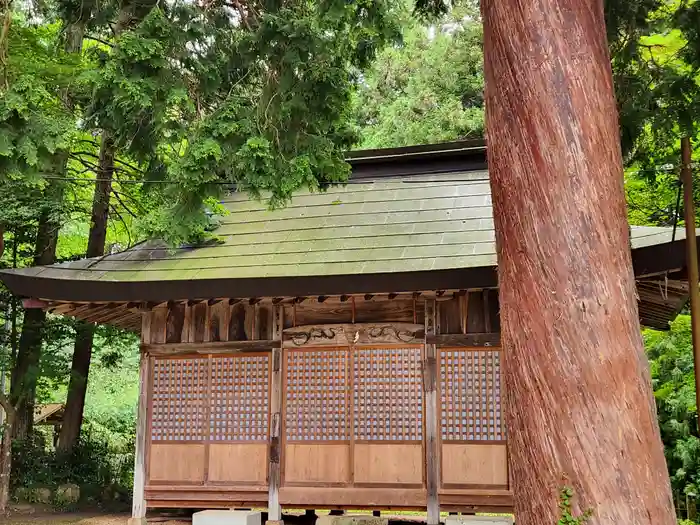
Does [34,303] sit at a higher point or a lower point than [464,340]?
higher

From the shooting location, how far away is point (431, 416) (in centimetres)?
774

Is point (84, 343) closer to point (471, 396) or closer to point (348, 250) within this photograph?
point (348, 250)

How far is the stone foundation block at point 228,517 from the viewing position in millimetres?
7938

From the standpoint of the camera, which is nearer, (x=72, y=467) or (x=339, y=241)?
(x=339, y=241)

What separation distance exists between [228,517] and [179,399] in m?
1.54

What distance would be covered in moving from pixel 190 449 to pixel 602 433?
256 inches

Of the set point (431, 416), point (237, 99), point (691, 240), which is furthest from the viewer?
point (431, 416)

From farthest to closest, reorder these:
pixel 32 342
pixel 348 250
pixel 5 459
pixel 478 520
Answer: pixel 32 342
pixel 5 459
pixel 348 250
pixel 478 520

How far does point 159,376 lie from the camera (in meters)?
8.65

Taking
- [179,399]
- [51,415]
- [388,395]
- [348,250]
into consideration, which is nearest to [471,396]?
[388,395]

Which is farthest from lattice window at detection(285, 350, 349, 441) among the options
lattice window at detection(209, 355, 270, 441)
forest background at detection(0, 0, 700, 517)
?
forest background at detection(0, 0, 700, 517)

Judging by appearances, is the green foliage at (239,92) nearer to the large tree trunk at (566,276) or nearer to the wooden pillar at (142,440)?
the wooden pillar at (142,440)

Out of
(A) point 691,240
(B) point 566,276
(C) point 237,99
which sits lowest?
(B) point 566,276

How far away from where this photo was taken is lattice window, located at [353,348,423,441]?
7.87 meters
